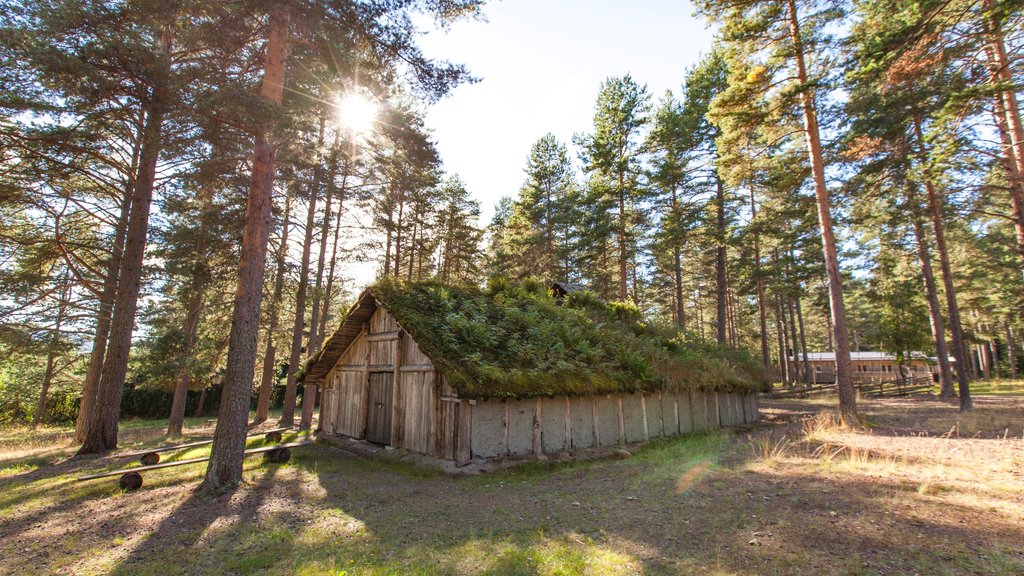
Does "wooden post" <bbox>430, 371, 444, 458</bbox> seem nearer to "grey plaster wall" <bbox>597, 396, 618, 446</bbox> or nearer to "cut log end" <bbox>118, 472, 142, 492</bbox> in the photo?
"grey plaster wall" <bbox>597, 396, 618, 446</bbox>

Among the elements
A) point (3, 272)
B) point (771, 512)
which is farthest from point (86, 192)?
point (771, 512)

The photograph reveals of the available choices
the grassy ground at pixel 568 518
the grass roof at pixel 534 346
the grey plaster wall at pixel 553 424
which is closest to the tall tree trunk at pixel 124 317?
the grassy ground at pixel 568 518

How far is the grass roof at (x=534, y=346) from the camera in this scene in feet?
35.4

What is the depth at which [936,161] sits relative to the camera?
11461mm

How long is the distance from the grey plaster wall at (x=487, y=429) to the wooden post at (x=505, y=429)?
0.27 feet

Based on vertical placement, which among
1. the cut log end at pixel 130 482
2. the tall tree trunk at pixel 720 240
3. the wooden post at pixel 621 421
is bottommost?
the cut log end at pixel 130 482

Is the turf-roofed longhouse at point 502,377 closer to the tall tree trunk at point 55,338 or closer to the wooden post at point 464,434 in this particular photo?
the wooden post at point 464,434

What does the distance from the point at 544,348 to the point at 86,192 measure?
706 inches

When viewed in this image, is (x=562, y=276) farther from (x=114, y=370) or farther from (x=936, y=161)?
(x=114, y=370)

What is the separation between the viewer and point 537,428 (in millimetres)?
11289

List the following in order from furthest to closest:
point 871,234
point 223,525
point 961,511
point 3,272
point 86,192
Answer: point 871,234, point 86,192, point 3,272, point 223,525, point 961,511

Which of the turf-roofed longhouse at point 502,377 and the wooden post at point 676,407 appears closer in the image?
the turf-roofed longhouse at point 502,377

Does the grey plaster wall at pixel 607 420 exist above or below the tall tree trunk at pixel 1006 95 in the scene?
below

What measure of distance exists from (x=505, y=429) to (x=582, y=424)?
259 centimetres
